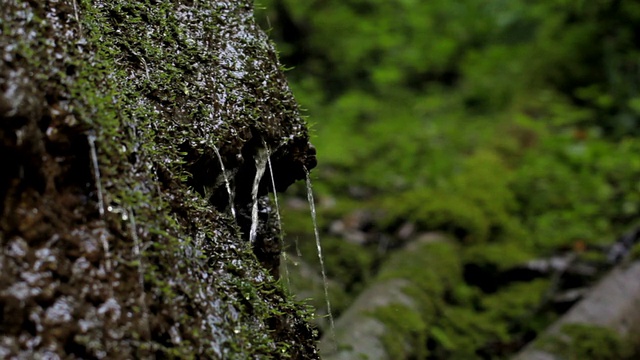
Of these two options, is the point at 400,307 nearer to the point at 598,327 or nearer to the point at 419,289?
the point at 419,289

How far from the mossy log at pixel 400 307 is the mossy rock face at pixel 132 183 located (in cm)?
134

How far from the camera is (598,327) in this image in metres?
3.84

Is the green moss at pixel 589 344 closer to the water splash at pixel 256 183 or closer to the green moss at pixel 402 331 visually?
the green moss at pixel 402 331

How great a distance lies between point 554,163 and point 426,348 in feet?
11.3

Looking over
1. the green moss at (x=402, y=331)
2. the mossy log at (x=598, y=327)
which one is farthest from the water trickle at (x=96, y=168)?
the mossy log at (x=598, y=327)

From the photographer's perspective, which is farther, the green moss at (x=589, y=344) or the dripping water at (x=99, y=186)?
the green moss at (x=589, y=344)

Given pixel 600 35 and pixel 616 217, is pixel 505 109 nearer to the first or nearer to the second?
pixel 600 35

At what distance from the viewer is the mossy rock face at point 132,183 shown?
4.60 ft

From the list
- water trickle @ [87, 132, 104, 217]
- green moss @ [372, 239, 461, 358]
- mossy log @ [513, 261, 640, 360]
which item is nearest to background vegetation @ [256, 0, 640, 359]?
green moss @ [372, 239, 461, 358]

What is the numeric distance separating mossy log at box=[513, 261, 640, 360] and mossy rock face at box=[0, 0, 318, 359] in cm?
232

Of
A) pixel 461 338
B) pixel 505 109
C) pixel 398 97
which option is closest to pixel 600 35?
pixel 505 109

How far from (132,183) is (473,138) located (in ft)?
21.6

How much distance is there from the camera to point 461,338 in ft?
13.6

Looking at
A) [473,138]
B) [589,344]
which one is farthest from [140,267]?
[473,138]
